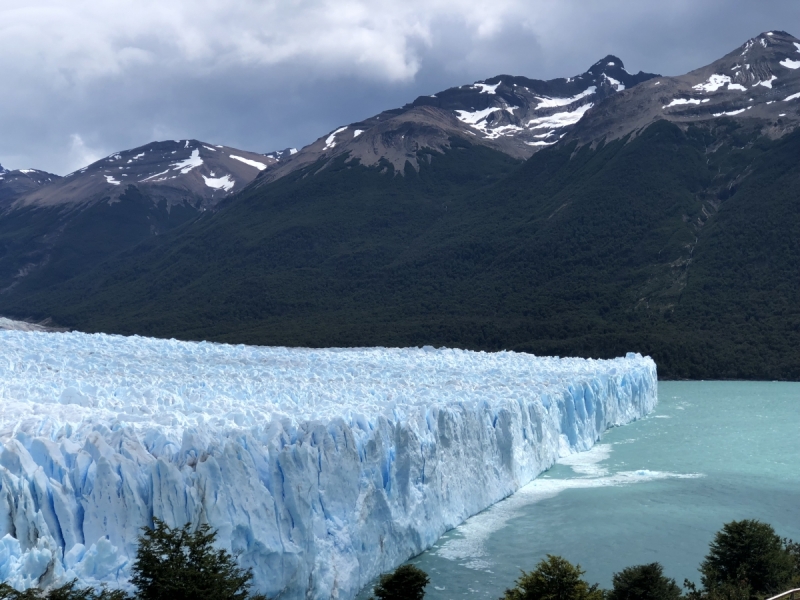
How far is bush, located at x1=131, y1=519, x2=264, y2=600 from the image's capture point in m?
8.86

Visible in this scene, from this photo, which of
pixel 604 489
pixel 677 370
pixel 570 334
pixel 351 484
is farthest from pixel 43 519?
pixel 570 334

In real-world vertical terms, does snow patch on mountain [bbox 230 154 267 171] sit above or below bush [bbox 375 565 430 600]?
above

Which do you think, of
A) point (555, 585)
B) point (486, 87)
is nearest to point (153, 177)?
point (486, 87)

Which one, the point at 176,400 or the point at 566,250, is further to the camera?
the point at 566,250

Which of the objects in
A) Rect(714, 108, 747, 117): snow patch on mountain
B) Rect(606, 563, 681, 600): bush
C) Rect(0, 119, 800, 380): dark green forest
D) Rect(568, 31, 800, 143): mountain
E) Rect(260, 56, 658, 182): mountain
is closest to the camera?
Rect(606, 563, 681, 600): bush

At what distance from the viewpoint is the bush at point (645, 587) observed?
10984mm

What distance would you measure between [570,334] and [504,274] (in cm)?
1116

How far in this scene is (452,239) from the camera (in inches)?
2731

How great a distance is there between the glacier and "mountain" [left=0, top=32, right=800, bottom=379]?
95.1ft

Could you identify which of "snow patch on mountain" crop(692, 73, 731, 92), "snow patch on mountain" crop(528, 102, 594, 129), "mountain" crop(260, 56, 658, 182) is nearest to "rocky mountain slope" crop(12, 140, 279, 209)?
"mountain" crop(260, 56, 658, 182)

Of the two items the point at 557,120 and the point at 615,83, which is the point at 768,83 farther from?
the point at 615,83

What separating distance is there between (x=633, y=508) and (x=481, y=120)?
110601 millimetres

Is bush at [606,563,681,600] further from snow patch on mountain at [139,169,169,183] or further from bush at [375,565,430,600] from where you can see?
snow patch on mountain at [139,169,169,183]

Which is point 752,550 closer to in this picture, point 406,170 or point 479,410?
point 479,410
